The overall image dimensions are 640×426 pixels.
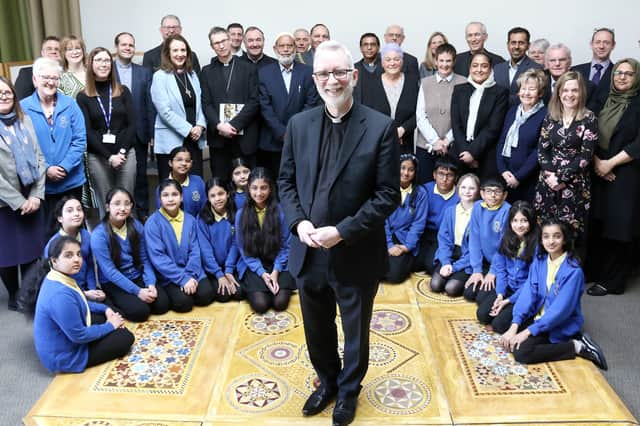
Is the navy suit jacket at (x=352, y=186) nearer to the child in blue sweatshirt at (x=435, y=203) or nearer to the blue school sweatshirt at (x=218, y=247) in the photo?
the blue school sweatshirt at (x=218, y=247)

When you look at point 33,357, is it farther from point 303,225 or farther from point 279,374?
point 303,225

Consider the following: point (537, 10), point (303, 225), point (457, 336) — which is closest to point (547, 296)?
point (457, 336)

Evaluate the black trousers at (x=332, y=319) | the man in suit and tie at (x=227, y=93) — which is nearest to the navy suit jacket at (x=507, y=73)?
the man in suit and tie at (x=227, y=93)

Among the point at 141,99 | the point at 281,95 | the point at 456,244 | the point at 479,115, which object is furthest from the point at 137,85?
the point at 456,244

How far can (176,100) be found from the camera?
4.22 m

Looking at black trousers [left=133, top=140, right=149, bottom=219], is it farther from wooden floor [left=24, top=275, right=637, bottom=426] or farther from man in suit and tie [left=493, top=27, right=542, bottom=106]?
man in suit and tie [left=493, top=27, right=542, bottom=106]

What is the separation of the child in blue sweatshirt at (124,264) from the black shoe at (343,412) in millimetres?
1443

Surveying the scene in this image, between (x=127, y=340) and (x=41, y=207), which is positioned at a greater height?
(x=41, y=207)

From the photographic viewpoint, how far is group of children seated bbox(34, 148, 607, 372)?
2975 mm

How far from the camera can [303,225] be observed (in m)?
2.19

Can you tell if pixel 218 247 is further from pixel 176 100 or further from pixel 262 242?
pixel 176 100

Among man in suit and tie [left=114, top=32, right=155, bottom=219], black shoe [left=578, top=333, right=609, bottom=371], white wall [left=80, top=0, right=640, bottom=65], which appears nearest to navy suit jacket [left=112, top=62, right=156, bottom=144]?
man in suit and tie [left=114, top=32, right=155, bottom=219]

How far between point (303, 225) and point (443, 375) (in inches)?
47.3

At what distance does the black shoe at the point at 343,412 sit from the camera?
8.09ft
